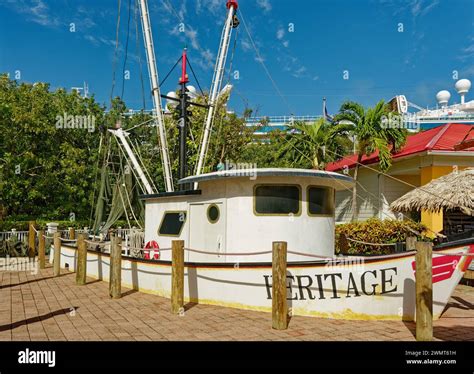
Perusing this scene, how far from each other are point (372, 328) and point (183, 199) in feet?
15.5

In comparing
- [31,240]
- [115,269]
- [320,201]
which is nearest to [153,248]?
[115,269]

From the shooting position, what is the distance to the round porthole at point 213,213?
26.2 feet

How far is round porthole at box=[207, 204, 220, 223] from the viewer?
7977 millimetres

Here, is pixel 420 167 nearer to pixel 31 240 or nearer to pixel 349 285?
pixel 349 285

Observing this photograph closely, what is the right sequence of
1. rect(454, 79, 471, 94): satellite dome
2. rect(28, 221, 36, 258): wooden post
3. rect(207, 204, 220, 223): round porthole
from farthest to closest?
rect(454, 79, 471, 94): satellite dome, rect(28, 221, 36, 258): wooden post, rect(207, 204, 220, 223): round porthole

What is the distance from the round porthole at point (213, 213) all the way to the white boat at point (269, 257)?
0.02 meters

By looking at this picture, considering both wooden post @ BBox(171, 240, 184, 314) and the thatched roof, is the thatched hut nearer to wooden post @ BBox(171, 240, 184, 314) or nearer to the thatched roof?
the thatched roof

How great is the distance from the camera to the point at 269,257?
7516 mm

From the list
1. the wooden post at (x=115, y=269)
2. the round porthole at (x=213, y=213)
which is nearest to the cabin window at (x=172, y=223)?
the round porthole at (x=213, y=213)

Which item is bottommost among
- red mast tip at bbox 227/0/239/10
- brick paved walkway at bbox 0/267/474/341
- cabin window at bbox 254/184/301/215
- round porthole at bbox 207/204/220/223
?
brick paved walkway at bbox 0/267/474/341

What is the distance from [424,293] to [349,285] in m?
1.31

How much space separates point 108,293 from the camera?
8930 mm

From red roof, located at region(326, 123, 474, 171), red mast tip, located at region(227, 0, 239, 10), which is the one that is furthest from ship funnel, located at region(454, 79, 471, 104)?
red mast tip, located at region(227, 0, 239, 10)
